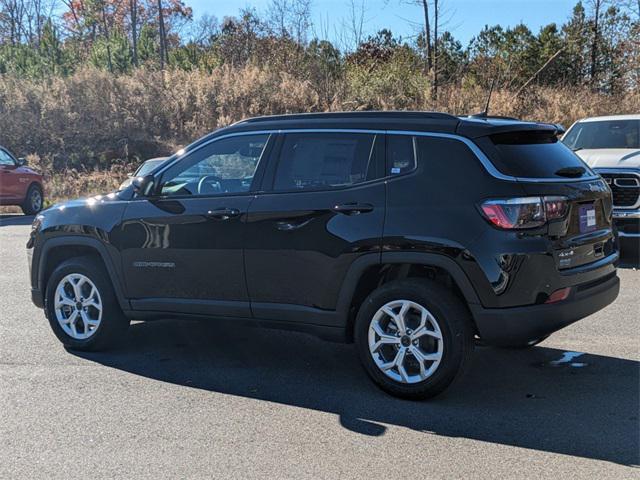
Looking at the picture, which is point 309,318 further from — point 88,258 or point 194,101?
point 194,101

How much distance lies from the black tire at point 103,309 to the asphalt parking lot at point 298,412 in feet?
0.41

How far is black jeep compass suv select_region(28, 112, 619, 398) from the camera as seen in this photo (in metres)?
4.35

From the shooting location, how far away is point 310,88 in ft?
83.2

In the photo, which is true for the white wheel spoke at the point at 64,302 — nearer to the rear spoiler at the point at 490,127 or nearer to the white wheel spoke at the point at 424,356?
the white wheel spoke at the point at 424,356

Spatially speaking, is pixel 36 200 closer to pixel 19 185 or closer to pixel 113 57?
pixel 19 185

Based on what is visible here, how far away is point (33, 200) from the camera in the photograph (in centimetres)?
1775

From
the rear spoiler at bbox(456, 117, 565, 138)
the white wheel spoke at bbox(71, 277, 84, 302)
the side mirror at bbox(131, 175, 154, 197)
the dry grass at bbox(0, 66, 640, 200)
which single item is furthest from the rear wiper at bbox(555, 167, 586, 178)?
the dry grass at bbox(0, 66, 640, 200)

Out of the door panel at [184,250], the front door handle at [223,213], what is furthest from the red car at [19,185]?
the front door handle at [223,213]

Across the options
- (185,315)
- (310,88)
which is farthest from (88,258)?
(310,88)

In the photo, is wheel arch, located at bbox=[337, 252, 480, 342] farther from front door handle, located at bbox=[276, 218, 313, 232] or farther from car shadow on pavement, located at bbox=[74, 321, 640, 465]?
car shadow on pavement, located at bbox=[74, 321, 640, 465]

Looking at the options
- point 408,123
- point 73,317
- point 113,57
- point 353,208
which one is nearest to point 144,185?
point 73,317

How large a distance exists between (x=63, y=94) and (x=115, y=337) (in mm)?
23315

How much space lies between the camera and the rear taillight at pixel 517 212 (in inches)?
169

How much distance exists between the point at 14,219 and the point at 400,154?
579 inches
